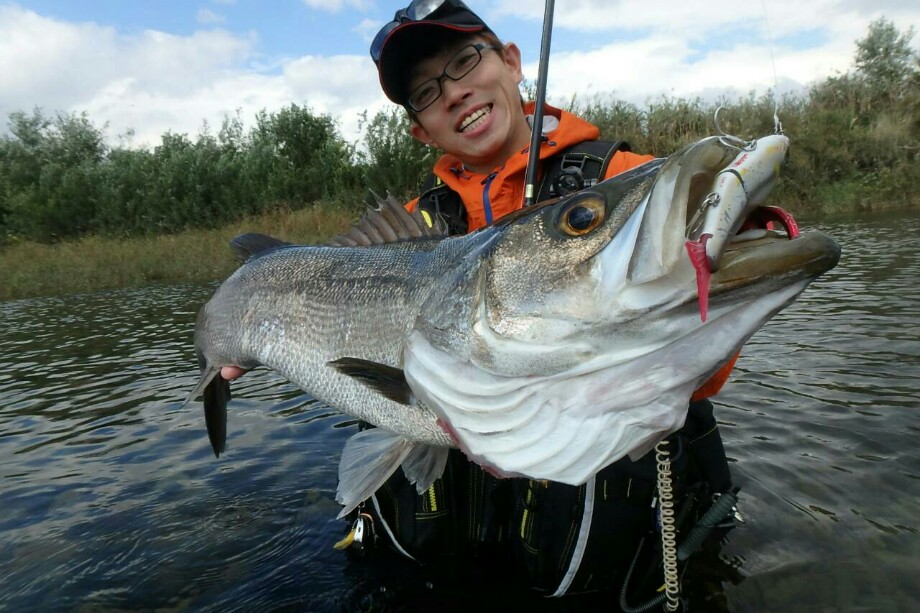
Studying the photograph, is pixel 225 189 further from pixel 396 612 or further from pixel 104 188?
pixel 396 612

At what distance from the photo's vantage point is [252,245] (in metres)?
3.00

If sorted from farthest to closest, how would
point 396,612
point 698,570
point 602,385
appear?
point 698,570 < point 396,612 < point 602,385

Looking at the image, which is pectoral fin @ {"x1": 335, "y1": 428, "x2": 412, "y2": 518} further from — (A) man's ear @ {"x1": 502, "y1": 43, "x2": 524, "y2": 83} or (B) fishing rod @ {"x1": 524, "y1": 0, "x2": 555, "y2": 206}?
(A) man's ear @ {"x1": 502, "y1": 43, "x2": 524, "y2": 83}

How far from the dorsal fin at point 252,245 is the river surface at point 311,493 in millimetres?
1499

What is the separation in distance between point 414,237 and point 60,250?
20.5 m

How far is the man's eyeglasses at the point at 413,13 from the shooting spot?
267 centimetres

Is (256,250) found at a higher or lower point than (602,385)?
higher

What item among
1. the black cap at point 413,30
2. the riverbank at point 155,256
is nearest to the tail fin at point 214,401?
the black cap at point 413,30

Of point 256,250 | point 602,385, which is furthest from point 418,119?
point 602,385

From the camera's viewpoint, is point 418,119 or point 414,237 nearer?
point 414,237

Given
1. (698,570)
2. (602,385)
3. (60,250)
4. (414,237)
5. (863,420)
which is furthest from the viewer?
(60,250)

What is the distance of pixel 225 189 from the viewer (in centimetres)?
2320

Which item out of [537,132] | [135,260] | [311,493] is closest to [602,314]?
[537,132]

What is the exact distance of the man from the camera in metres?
2.32
